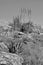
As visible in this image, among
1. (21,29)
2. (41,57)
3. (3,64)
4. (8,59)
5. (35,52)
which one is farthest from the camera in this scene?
(21,29)

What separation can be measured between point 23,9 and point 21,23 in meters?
3.28

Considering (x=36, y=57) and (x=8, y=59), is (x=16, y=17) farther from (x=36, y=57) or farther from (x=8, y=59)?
(x=8, y=59)

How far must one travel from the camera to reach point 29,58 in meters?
9.13

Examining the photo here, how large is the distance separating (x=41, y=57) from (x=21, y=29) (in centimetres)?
1524

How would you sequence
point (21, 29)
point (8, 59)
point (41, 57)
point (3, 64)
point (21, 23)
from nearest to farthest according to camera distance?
1. point (3, 64)
2. point (8, 59)
3. point (41, 57)
4. point (21, 29)
5. point (21, 23)

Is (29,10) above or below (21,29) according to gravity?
above

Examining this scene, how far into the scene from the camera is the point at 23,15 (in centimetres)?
2678

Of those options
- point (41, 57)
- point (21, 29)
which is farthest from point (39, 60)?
point (21, 29)

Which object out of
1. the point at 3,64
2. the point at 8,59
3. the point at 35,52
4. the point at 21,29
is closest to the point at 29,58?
the point at 35,52

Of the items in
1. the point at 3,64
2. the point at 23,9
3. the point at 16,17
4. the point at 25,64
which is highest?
the point at 23,9

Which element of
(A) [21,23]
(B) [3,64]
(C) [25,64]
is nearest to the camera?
(B) [3,64]

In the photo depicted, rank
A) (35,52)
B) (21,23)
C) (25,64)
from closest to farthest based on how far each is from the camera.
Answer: (25,64) < (35,52) < (21,23)

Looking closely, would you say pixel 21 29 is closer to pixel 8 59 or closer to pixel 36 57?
pixel 36 57

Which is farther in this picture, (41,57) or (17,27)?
(17,27)
